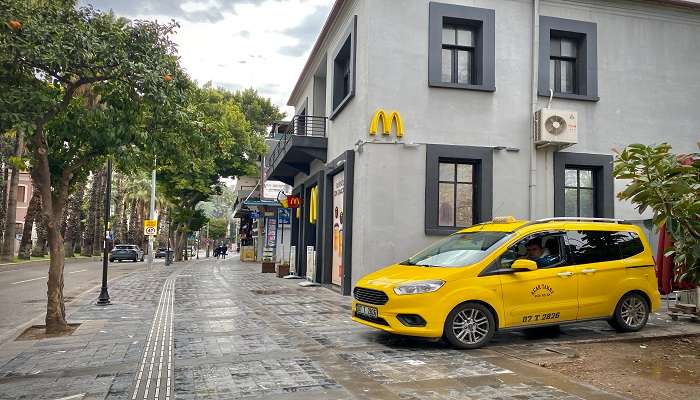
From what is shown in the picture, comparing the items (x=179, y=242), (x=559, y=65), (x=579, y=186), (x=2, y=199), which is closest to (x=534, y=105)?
(x=559, y=65)

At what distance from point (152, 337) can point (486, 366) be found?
509 cm

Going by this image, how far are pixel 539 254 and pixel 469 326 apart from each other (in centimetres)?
162

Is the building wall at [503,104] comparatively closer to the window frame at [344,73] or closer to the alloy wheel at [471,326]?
the window frame at [344,73]

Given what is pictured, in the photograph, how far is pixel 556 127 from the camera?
43.2 ft

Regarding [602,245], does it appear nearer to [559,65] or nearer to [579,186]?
[579,186]

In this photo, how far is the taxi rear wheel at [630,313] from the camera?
8383mm

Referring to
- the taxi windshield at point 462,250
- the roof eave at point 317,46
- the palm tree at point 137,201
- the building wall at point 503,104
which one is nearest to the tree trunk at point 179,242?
the palm tree at point 137,201

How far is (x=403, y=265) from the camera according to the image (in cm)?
866

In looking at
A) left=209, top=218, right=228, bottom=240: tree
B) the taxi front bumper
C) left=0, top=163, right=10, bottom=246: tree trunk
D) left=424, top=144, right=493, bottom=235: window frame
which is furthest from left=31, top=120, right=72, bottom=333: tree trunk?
left=209, top=218, right=228, bottom=240: tree

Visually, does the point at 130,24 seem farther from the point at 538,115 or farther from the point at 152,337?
the point at 538,115

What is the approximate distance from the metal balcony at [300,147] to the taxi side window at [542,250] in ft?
31.6

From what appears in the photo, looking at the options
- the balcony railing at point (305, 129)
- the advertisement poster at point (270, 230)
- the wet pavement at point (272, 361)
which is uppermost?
the balcony railing at point (305, 129)

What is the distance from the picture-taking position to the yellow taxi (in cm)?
727

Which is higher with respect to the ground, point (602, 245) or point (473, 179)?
point (473, 179)
